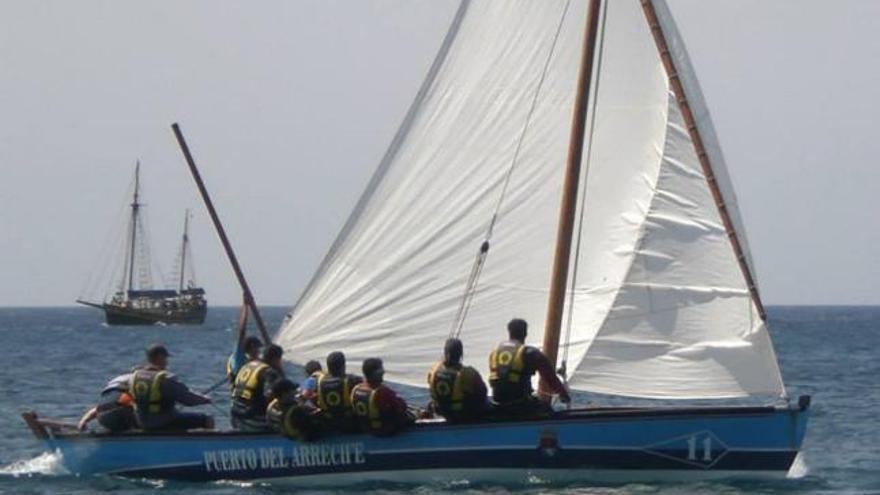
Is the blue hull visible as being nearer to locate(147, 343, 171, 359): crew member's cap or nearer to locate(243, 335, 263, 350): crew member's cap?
locate(243, 335, 263, 350): crew member's cap

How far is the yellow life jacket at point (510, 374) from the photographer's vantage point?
24.6m

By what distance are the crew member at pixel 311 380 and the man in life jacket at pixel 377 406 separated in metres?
0.74

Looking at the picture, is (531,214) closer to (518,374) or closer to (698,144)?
(698,144)

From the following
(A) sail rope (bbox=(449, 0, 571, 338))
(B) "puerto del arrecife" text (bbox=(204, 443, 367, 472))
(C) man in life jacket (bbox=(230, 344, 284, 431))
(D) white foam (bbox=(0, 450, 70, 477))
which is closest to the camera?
(B) "puerto del arrecife" text (bbox=(204, 443, 367, 472))

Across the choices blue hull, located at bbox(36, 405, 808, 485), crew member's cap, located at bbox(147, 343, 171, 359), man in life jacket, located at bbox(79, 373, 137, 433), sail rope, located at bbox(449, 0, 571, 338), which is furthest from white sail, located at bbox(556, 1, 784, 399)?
man in life jacket, located at bbox(79, 373, 137, 433)

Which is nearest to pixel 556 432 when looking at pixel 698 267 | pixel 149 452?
pixel 698 267

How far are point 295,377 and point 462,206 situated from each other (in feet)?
102

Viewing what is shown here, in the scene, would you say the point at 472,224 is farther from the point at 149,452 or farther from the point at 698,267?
the point at 149,452

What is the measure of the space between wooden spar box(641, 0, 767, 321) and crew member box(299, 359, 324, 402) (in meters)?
4.90

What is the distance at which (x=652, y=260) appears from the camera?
2566 cm

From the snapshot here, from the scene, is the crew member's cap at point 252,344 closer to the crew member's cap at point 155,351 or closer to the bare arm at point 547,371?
the crew member's cap at point 155,351

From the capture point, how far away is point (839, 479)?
93.9 feet

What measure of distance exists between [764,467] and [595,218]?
358 cm

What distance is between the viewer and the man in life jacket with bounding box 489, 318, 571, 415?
967 inches
